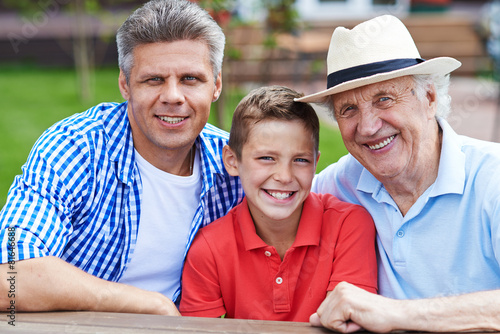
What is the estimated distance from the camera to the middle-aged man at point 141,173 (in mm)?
2029

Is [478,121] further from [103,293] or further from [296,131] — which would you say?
[103,293]

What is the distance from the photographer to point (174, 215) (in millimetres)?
2412

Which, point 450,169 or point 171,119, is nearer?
point 450,169

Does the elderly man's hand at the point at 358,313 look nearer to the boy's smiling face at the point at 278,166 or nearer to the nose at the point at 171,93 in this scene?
the boy's smiling face at the point at 278,166

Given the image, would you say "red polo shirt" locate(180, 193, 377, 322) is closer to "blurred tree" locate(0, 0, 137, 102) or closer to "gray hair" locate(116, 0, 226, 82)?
"gray hair" locate(116, 0, 226, 82)

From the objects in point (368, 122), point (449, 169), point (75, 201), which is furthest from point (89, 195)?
point (449, 169)

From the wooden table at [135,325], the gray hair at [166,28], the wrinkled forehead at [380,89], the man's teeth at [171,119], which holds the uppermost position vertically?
the gray hair at [166,28]

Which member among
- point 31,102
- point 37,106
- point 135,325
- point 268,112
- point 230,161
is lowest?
point 135,325

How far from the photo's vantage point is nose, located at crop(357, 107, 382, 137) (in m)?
2.04

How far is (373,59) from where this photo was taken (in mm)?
2074

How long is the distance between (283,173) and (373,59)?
1.77 ft

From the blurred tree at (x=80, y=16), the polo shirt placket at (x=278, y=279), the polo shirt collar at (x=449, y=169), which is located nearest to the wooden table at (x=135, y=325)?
the polo shirt placket at (x=278, y=279)

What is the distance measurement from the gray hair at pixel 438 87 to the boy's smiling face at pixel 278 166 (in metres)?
0.45

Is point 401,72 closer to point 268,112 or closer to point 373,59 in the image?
point 373,59
